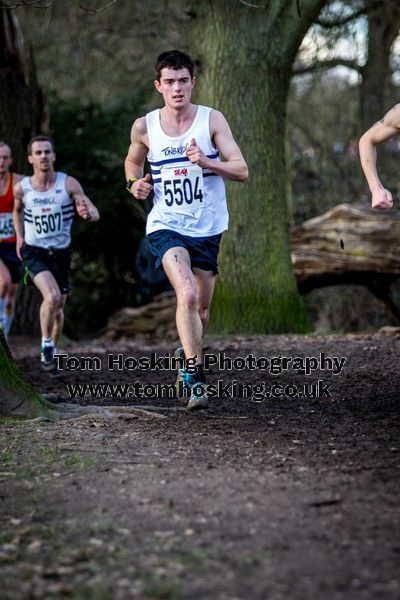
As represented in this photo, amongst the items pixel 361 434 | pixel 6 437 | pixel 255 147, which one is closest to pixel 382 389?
pixel 361 434

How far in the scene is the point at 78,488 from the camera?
4.48 m

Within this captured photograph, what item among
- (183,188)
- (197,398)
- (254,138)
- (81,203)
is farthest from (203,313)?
(254,138)

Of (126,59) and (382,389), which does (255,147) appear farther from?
(126,59)

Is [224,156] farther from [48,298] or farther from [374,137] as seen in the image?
[48,298]

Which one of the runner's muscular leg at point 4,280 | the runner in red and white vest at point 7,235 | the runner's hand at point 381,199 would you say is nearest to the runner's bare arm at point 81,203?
the runner in red and white vest at point 7,235

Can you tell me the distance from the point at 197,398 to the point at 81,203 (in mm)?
3686

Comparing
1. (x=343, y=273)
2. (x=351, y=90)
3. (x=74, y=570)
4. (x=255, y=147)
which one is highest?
(x=351, y=90)

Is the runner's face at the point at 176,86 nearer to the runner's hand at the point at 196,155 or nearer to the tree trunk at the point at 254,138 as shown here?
the runner's hand at the point at 196,155

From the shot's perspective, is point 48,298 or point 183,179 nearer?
point 183,179

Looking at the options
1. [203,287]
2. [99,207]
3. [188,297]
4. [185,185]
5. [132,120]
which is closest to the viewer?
[188,297]

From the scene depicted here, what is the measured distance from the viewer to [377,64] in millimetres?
17297

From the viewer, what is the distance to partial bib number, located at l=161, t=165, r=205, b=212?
23.0ft

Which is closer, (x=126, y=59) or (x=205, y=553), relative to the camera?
(x=205, y=553)

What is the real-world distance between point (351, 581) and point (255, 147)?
8930 millimetres
